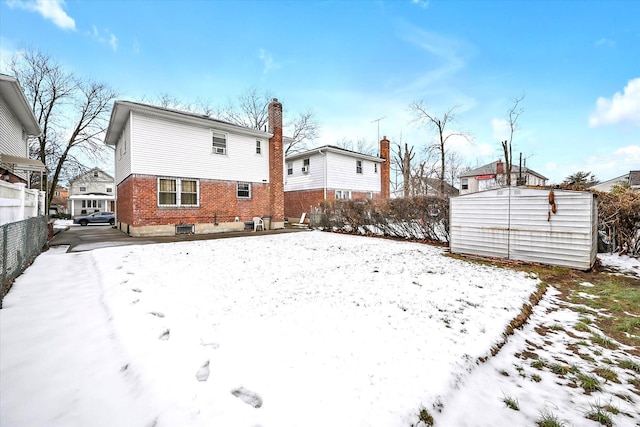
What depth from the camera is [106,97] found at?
23.4 meters

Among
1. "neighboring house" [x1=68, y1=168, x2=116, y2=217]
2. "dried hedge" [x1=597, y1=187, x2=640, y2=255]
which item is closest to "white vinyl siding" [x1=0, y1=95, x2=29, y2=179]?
"neighboring house" [x1=68, y1=168, x2=116, y2=217]

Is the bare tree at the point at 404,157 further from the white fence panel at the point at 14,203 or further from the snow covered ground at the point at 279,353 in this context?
the white fence panel at the point at 14,203

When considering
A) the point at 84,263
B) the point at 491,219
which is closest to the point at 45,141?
the point at 84,263

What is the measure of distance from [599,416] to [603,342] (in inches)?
65.5

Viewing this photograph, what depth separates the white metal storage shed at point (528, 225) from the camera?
6453mm

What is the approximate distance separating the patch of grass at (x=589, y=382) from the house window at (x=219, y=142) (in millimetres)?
14706

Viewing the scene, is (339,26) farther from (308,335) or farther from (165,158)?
(308,335)

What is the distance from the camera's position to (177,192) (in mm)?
12906

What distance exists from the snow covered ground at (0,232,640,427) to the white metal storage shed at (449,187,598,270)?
2.37m

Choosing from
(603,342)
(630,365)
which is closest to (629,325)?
(603,342)

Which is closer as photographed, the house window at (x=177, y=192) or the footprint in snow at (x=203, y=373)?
the footprint in snow at (x=203, y=373)

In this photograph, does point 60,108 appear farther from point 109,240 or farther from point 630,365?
point 630,365

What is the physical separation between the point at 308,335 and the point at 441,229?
344 inches

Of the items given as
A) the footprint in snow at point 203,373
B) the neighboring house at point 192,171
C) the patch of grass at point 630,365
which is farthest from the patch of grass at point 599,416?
the neighboring house at point 192,171
